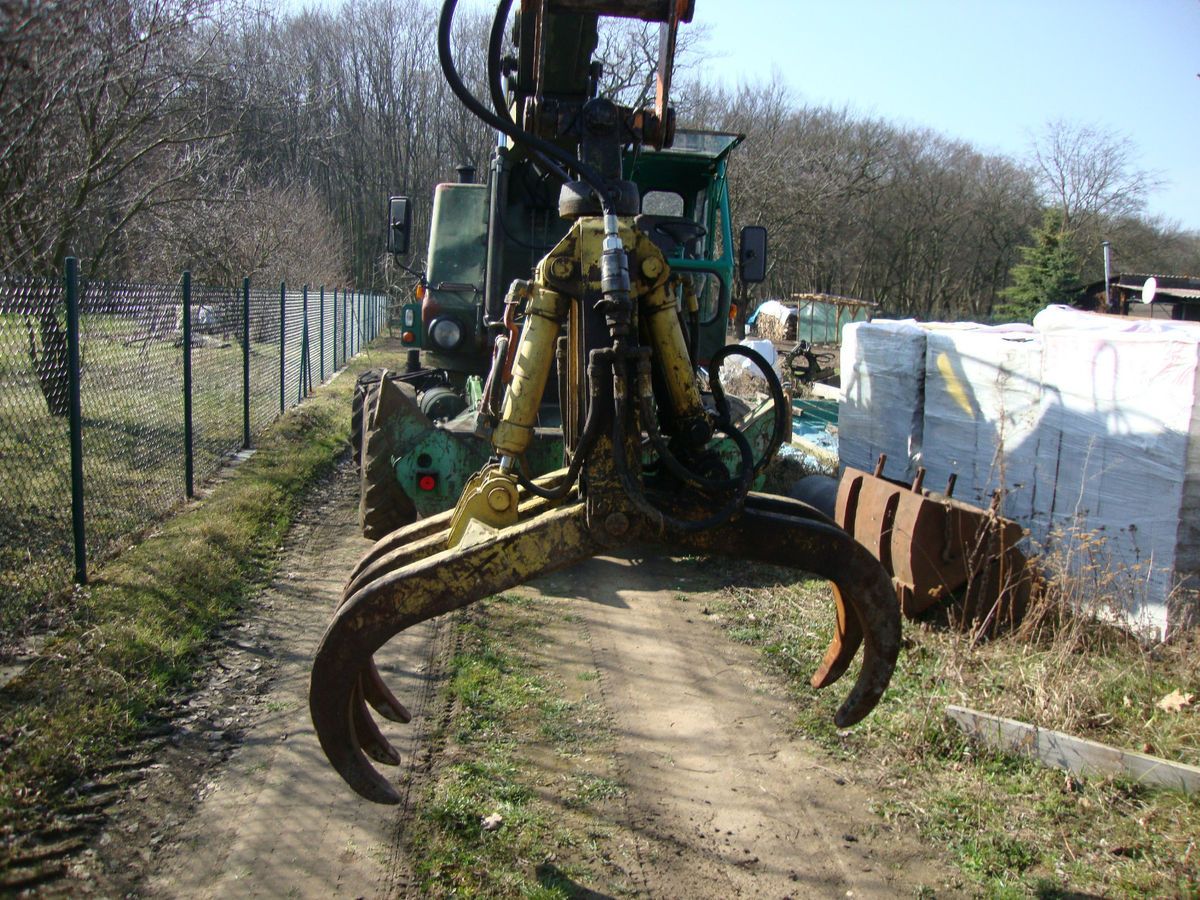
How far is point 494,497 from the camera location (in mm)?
2996

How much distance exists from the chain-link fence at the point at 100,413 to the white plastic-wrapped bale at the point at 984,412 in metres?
5.66

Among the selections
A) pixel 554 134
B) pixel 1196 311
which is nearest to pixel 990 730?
pixel 554 134

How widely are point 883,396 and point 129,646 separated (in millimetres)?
6269

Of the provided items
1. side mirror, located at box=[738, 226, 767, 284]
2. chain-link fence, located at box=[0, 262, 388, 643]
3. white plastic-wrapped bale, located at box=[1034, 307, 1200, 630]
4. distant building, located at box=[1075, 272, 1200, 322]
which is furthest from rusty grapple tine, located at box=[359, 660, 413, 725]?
distant building, located at box=[1075, 272, 1200, 322]

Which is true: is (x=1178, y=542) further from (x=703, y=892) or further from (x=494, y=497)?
(x=494, y=497)

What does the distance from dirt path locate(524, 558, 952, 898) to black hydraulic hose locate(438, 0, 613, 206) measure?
219 centimetres

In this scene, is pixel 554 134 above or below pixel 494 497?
above

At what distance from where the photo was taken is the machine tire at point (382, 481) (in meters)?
6.21

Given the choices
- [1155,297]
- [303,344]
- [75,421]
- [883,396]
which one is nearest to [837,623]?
[75,421]

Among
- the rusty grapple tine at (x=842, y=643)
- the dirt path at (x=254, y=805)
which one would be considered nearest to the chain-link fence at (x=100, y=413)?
the dirt path at (x=254, y=805)

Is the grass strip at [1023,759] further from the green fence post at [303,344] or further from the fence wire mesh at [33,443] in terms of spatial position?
the green fence post at [303,344]

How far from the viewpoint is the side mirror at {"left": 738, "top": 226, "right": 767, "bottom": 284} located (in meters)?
7.81

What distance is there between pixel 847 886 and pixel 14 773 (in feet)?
9.71

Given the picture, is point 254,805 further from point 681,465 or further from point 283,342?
point 283,342
